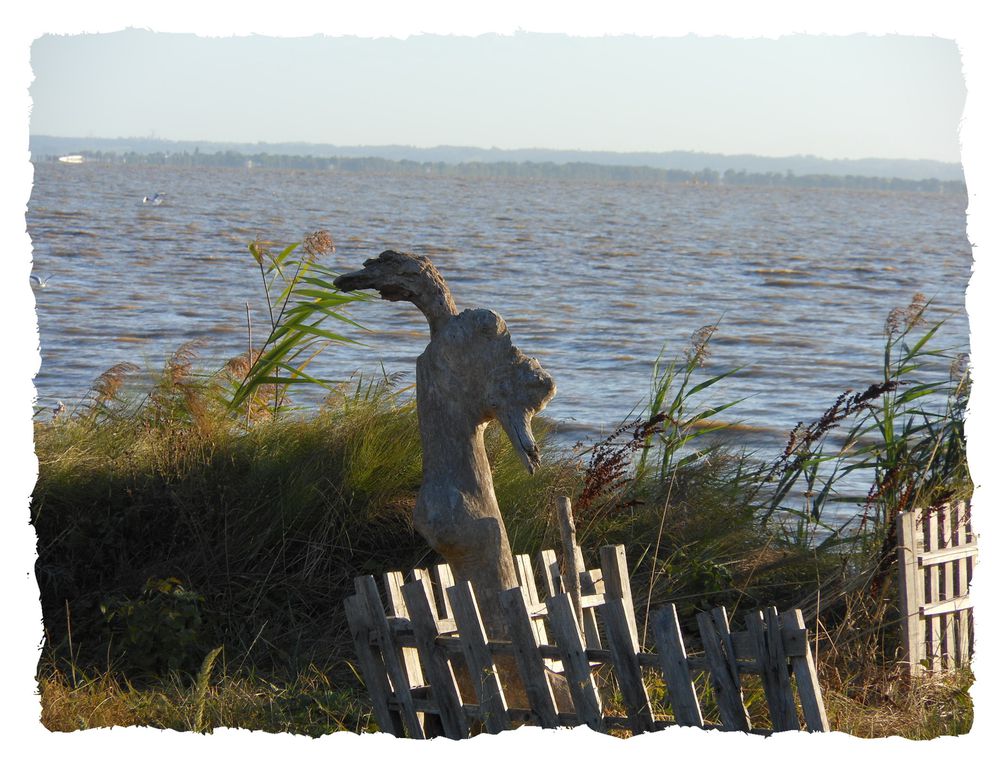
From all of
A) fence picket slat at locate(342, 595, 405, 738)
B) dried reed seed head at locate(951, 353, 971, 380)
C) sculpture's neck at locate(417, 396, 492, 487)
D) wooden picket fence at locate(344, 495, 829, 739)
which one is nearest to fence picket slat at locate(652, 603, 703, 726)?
wooden picket fence at locate(344, 495, 829, 739)

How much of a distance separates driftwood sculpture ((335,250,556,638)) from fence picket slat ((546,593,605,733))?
400mm

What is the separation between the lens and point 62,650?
490 cm

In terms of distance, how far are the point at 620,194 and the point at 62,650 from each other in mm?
66091

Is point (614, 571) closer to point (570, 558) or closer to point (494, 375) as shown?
point (570, 558)

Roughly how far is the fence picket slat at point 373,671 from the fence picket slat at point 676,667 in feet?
3.33

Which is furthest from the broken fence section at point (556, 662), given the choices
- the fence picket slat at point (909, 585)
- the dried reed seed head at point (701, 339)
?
the dried reed seed head at point (701, 339)

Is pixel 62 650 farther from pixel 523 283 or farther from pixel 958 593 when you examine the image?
pixel 523 283

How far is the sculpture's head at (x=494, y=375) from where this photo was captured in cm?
325

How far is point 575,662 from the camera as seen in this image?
3.05 metres

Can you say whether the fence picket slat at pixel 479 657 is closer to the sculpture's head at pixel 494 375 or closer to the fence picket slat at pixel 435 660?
the fence picket slat at pixel 435 660

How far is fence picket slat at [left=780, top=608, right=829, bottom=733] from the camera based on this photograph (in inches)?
116

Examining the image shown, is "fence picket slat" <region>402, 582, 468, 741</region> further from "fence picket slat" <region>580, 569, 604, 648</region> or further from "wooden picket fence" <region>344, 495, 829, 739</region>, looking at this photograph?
"fence picket slat" <region>580, 569, 604, 648</region>

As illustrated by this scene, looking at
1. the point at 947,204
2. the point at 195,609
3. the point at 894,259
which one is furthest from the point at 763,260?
the point at 947,204

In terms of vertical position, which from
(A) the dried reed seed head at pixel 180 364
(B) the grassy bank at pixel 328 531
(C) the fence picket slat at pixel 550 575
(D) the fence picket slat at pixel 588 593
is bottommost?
(B) the grassy bank at pixel 328 531
